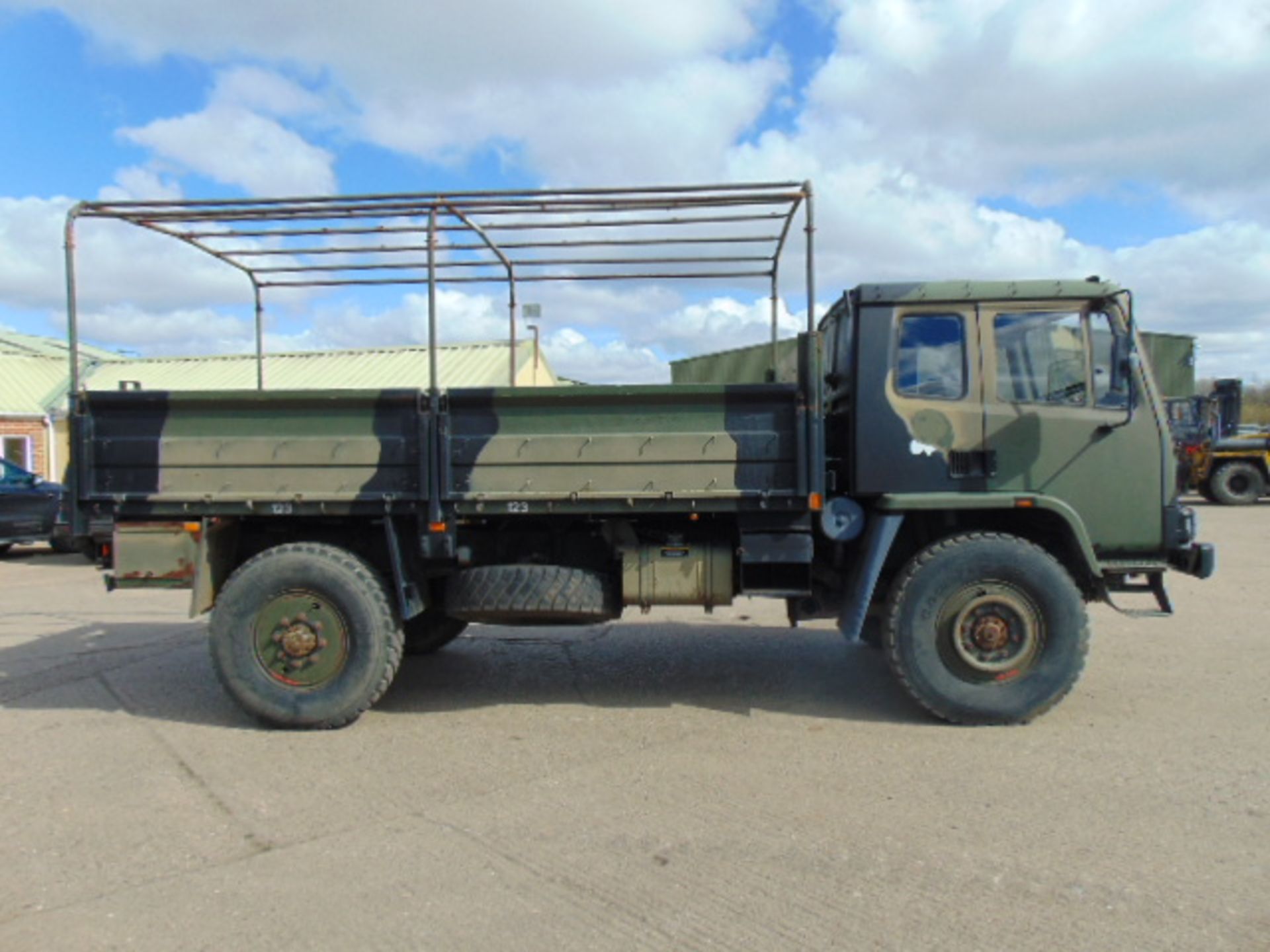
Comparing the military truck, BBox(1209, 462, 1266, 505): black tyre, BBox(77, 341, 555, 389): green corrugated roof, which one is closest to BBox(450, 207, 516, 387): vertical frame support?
the military truck

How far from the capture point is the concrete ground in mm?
2971

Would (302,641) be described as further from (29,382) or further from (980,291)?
(29,382)

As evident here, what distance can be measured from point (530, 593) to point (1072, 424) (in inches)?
125

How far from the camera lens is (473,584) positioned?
515 cm

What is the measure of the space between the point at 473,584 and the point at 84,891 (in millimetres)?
2371

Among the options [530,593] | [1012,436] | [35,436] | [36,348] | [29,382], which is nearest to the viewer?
[1012,436]

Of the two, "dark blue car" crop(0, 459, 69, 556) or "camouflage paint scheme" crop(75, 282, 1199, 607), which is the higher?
"camouflage paint scheme" crop(75, 282, 1199, 607)

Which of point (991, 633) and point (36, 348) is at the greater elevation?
point (36, 348)

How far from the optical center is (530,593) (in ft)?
16.7

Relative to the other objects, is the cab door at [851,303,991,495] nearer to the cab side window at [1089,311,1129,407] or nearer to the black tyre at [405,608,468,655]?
the cab side window at [1089,311,1129,407]

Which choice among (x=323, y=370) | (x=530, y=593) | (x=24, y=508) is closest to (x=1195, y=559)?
(x=530, y=593)

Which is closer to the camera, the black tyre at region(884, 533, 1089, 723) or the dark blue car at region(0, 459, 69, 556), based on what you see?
the black tyre at region(884, 533, 1089, 723)

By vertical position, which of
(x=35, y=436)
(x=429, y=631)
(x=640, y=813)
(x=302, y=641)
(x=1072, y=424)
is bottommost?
(x=640, y=813)

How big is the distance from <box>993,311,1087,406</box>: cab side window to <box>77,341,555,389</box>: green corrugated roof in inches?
705
